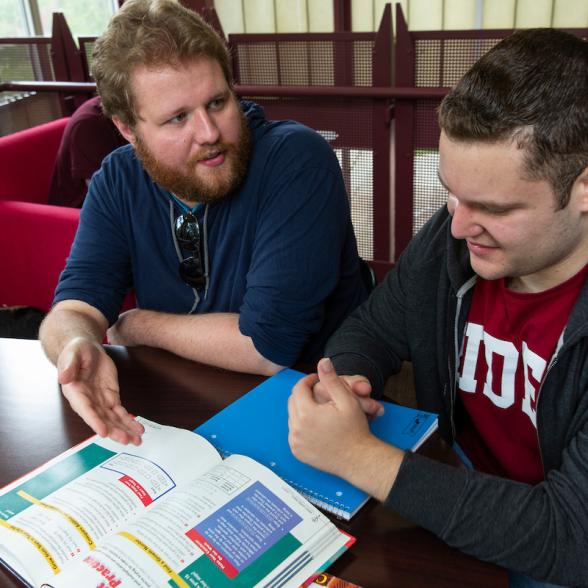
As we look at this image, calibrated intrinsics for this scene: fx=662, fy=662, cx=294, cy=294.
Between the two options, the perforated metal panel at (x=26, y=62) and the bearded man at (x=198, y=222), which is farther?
the perforated metal panel at (x=26, y=62)

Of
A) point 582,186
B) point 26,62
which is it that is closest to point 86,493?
point 582,186

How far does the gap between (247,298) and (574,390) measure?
2.24 ft

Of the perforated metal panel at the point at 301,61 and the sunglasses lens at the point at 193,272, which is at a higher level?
the perforated metal panel at the point at 301,61

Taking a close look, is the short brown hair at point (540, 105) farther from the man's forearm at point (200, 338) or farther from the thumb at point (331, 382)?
the man's forearm at point (200, 338)

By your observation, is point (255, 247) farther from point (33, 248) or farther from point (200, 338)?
point (33, 248)

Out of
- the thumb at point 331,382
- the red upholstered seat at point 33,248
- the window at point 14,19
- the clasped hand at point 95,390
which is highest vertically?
the window at point 14,19

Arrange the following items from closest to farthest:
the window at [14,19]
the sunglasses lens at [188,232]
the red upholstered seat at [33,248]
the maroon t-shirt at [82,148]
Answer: the sunglasses lens at [188,232], the red upholstered seat at [33,248], the maroon t-shirt at [82,148], the window at [14,19]

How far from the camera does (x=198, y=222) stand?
1563 millimetres

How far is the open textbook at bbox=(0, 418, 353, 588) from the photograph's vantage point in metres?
0.79

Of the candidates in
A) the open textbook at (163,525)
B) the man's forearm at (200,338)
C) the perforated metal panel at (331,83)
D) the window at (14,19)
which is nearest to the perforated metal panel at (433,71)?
the perforated metal panel at (331,83)

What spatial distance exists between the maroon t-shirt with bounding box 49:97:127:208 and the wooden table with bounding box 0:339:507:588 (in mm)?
1264

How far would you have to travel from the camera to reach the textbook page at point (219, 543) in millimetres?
784

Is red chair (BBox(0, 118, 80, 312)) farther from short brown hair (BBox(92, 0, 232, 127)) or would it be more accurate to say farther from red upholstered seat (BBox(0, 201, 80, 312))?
short brown hair (BBox(92, 0, 232, 127))

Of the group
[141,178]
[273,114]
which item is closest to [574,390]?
[141,178]
